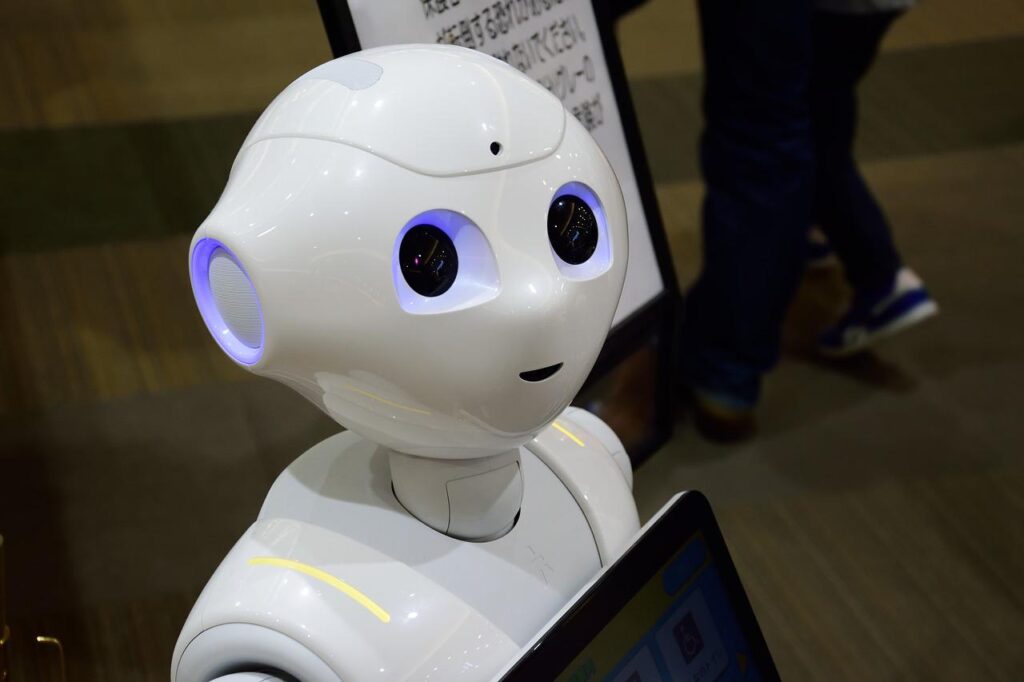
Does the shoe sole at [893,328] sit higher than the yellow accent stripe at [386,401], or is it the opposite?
the yellow accent stripe at [386,401]

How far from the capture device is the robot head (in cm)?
57

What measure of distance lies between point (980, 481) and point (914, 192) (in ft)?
2.68

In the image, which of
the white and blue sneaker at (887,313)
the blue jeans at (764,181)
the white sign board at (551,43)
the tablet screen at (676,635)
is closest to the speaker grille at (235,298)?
the tablet screen at (676,635)

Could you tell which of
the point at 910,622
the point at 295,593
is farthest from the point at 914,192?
the point at 295,593

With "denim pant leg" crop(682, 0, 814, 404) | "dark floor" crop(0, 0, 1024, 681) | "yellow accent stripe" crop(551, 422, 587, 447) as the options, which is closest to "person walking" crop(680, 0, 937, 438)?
"denim pant leg" crop(682, 0, 814, 404)

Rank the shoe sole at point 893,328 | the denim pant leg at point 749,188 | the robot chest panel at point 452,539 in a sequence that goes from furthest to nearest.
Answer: the shoe sole at point 893,328, the denim pant leg at point 749,188, the robot chest panel at point 452,539

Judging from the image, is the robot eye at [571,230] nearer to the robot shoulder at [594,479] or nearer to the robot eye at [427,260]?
the robot eye at [427,260]

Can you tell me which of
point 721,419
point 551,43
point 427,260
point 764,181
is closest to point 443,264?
point 427,260

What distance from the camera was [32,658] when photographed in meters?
0.91

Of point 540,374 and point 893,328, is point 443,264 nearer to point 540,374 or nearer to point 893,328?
point 540,374

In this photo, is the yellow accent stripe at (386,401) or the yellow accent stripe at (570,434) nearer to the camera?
the yellow accent stripe at (386,401)

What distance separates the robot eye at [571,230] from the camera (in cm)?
61

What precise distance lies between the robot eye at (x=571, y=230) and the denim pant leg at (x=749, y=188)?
804mm

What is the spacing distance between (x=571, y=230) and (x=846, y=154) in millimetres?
1391
